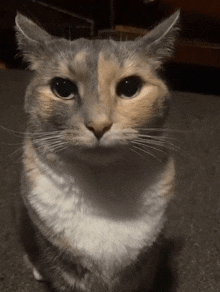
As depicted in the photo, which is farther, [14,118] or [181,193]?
[14,118]

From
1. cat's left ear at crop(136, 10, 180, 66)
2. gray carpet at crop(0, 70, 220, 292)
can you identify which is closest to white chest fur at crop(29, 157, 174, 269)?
gray carpet at crop(0, 70, 220, 292)

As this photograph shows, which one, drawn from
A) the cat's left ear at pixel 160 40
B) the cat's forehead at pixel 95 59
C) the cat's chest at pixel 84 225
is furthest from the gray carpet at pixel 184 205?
the cat's left ear at pixel 160 40

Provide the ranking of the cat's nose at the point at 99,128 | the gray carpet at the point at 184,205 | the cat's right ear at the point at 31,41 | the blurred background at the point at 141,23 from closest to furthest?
Answer: the cat's nose at the point at 99,128 < the cat's right ear at the point at 31,41 < the gray carpet at the point at 184,205 < the blurred background at the point at 141,23

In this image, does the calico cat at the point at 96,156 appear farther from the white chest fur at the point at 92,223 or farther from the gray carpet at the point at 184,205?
the gray carpet at the point at 184,205

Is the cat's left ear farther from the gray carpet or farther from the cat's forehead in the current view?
the gray carpet

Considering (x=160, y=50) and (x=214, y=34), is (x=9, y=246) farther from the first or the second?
(x=214, y=34)

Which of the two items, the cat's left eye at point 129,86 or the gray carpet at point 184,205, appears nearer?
the cat's left eye at point 129,86

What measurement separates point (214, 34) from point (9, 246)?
116cm

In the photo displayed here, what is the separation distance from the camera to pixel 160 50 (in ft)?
2.24

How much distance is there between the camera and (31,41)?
68 cm

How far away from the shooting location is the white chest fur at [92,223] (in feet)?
2.30

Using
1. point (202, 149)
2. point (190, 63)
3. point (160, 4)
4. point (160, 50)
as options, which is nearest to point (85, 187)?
point (160, 50)

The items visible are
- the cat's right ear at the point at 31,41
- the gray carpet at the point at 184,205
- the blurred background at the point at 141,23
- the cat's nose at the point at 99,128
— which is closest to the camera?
the cat's nose at the point at 99,128

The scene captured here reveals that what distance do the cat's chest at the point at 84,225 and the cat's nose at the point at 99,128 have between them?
0.52 feet
